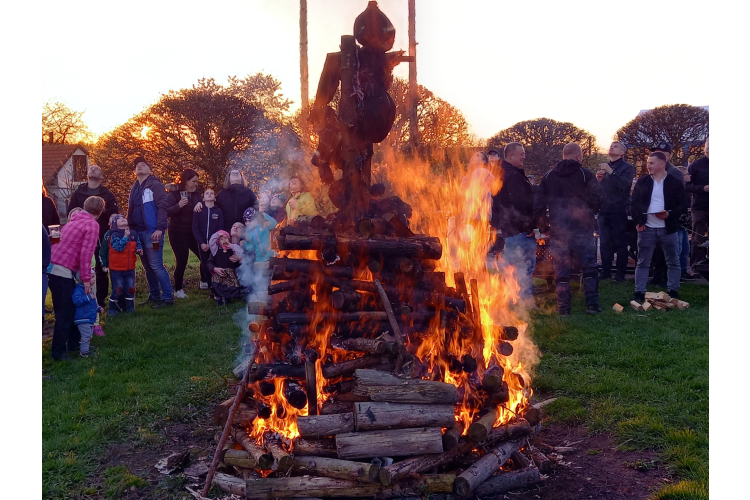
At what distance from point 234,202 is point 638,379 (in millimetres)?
7265

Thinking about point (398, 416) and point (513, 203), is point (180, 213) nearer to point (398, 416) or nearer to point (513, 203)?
point (513, 203)

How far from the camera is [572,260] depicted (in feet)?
28.6

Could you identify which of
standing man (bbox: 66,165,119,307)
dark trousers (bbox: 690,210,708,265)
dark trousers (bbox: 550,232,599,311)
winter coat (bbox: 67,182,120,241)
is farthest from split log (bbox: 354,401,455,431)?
dark trousers (bbox: 690,210,708,265)

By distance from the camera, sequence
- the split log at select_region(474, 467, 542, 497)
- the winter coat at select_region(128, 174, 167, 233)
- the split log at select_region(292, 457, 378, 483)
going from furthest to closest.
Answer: the winter coat at select_region(128, 174, 167, 233) → the split log at select_region(474, 467, 542, 497) → the split log at select_region(292, 457, 378, 483)

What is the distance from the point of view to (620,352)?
6.72 m

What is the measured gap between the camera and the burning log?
12.8 ft

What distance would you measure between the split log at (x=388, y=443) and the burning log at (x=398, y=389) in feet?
0.73

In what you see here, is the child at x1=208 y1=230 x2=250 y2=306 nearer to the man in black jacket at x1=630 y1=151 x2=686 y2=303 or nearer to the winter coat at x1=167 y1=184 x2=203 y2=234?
the winter coat at x1=167 y1=184 x2=203 y2=234

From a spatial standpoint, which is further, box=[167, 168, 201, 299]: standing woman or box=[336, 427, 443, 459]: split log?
box=[167, 168, 201, 299]: standing woman

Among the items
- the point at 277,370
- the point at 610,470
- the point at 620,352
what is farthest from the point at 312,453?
the point at 620,352

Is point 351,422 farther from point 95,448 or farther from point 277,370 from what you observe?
point 95,448

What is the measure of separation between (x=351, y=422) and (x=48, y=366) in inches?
184

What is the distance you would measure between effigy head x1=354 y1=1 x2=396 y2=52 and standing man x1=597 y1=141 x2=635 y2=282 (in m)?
6.87

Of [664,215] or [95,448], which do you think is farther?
[664,215]
